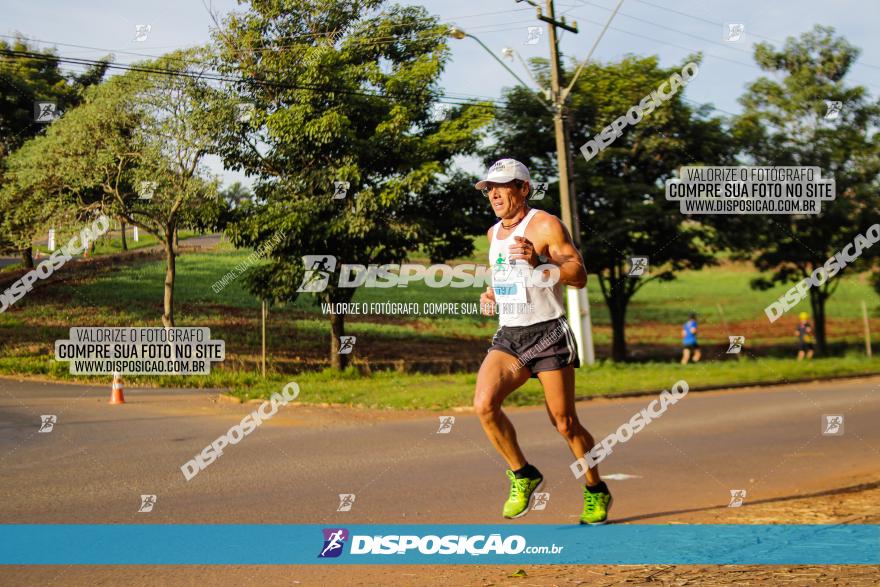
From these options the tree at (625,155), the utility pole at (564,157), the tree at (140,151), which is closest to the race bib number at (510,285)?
the utility pole at (564,157)

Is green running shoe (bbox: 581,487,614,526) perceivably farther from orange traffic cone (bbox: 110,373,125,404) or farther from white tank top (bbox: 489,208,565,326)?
orange traffic cone (bbox: 110,373,125,404)

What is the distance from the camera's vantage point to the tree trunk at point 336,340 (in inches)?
913

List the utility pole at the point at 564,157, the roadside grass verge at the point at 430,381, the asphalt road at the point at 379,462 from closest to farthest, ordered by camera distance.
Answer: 1. the asphalt road at the point at 379,462
2. the roadside grass verge at the point at 430,381
3. the utility pole at the point at 564,157

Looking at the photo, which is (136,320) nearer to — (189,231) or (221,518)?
(189,231)

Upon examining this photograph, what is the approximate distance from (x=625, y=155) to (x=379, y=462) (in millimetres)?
20662

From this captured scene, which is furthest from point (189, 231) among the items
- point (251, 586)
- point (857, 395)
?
point (251, 586)

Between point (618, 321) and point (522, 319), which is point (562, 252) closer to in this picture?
point (522, 319)

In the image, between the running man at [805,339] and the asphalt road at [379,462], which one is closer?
the asphalt road at [379,462]

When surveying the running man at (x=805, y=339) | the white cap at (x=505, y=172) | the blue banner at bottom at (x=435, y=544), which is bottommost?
the running man at (x=805, y=339)

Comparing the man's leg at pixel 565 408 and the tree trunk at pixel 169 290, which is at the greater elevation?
the tree trunk at pixel 169 290

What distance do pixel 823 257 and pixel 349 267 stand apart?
744 inches

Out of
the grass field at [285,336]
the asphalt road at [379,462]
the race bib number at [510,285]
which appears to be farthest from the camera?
the grass field at [285,336]

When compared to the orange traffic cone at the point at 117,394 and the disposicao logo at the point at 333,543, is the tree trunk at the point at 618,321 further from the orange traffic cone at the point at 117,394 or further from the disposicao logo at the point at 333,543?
the disposicao logo at the point at 333,543

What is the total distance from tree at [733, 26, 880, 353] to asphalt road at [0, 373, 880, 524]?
16.5 m
